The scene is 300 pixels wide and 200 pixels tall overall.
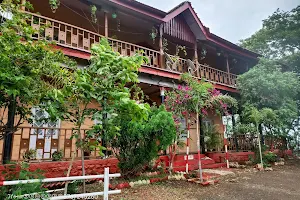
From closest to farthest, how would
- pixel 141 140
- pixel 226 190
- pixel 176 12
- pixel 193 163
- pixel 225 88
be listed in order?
1. pixel 226 190
2. pixel 141 140
3. pixel 193 163
4. pixel 176 12
5. pixel 225 88

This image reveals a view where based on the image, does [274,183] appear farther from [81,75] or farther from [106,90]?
[81,75]

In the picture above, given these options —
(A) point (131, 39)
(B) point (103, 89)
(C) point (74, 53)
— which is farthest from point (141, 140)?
(A) point (131, 39)

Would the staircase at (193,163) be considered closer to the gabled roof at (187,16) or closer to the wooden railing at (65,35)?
the wooden railing at (65,35)

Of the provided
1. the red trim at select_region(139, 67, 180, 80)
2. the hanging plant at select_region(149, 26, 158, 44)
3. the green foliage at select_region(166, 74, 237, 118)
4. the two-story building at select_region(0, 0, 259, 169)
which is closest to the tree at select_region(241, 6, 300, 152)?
the two-story building at select_region(0, 0, 259, 169)

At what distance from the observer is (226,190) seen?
6.05 metres

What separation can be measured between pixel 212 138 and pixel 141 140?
5.76 meters

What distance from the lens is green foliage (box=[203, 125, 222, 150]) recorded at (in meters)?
10.9

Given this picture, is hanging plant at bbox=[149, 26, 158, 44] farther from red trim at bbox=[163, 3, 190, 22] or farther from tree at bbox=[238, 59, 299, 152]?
tree at bbox=[238, 59, 299, 152]

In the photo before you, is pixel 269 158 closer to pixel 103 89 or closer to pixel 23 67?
pixel 103 89

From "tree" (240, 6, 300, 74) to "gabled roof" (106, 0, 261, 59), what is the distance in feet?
21.2

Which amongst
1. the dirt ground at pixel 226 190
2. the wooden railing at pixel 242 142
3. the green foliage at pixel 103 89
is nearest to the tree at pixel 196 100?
the dirt ground at pixel 226 190

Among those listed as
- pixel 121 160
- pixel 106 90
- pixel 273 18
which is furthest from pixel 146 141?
pixel 273 18

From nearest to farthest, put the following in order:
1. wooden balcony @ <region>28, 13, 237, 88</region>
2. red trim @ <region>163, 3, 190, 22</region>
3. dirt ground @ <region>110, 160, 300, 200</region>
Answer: dirt ground @ <region>110, 160, 300, 200</region> < wooden balcony @ <region>28, 13, 237, 88</region> < red trim @ <region>163, 3, 190, 22</region>

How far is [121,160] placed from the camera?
656cm
